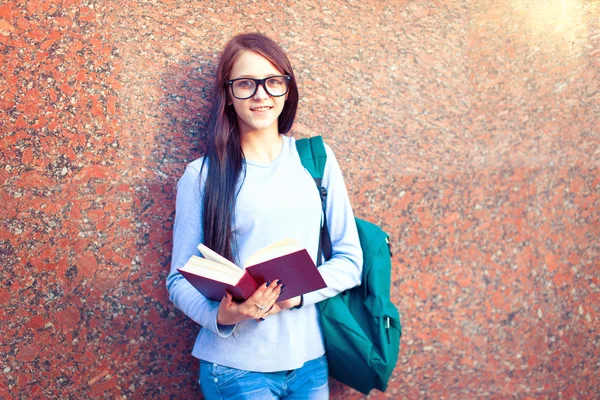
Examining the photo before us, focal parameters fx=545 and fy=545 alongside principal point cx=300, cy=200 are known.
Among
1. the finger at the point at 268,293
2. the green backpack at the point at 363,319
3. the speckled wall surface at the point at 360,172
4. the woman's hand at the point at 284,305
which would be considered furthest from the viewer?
the speckled wall surface at the point at 360,172

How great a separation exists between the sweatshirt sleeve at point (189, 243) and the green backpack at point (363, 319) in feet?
1.49

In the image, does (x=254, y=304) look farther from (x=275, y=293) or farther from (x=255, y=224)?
(x=255, y=224)

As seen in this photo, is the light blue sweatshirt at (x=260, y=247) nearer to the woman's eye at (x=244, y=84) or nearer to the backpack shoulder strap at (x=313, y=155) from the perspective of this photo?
the backpack shoulder strap at (x=313, y=155)

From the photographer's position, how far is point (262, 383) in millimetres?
1972

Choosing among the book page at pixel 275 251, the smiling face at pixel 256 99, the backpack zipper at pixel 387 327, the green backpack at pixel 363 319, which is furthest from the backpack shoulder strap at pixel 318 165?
the book page at pixel 275 251

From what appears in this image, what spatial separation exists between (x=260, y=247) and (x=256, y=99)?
57 cm

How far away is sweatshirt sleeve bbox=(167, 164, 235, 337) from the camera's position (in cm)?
198

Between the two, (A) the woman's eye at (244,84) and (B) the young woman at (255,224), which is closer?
(B) the young woman at (255,224)

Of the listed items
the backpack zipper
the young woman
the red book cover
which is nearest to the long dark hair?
the young woman

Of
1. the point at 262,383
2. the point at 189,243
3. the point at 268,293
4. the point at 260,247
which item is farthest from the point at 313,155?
the point at 262,383

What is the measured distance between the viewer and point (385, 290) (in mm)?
2295

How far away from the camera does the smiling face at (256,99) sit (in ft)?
6.88

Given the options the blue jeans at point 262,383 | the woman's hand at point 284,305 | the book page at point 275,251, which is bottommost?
the blue jeans at point 262,383

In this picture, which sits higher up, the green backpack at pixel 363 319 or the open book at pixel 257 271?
the open book at pixel 257 271
